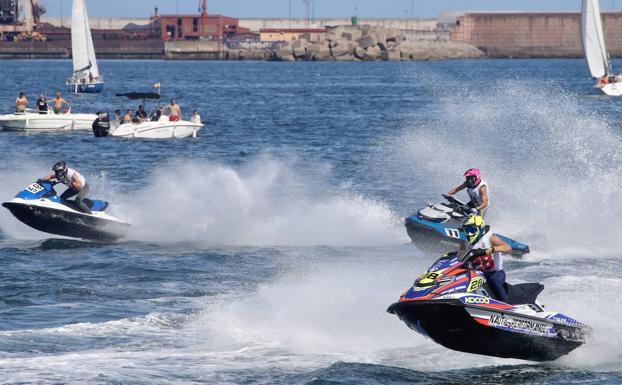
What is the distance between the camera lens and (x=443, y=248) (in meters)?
21.2

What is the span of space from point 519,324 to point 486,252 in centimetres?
96

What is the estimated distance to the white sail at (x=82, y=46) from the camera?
85938 millimetres

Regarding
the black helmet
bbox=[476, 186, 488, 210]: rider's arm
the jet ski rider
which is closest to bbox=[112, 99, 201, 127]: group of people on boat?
the jet ski rider

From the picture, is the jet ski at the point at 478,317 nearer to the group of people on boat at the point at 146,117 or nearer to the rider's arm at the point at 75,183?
the rider's arm at the point at 75,183

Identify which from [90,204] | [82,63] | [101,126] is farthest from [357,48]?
[90,204]

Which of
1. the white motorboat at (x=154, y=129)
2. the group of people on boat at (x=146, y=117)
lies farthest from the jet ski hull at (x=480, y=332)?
the group of people on boat at (x=146, y=117)

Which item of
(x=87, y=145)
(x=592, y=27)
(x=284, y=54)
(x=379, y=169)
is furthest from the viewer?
(x=284, y=54)

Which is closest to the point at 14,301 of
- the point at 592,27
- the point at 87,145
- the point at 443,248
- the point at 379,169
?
the point at 443,248

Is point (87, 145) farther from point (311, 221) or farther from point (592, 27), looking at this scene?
point (592, 27)

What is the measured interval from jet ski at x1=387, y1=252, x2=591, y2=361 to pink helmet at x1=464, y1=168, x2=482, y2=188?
4.32m

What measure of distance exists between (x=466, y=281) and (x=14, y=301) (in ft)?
25.6

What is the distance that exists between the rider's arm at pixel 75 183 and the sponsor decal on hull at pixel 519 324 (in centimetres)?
1109

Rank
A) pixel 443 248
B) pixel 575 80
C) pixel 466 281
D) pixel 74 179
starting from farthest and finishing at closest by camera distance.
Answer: pixel 575 80
pixel 74 179
pixel 443 248
pixel 466 281

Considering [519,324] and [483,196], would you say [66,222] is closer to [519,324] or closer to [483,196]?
[483,196]
